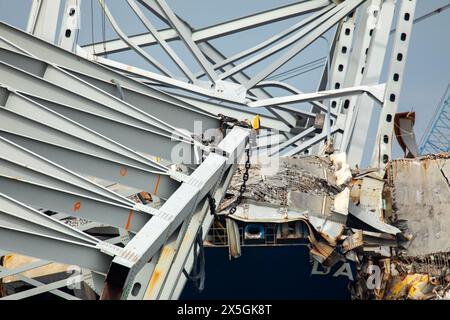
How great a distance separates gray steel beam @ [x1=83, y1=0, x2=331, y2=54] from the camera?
5591cm

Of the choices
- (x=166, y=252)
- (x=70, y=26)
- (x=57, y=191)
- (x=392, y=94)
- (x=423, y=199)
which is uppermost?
(x=70, y=26)

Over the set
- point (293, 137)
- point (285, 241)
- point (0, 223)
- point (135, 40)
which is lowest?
point (0, 223)

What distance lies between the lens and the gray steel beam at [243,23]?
55906 mm

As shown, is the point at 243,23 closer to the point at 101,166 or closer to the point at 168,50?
the point at 168,50

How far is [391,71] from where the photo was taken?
179 ft

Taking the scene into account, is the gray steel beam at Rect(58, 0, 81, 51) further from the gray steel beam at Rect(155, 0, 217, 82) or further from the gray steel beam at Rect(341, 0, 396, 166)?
the gray steel beam at Rect(341, 0, 396, 166)

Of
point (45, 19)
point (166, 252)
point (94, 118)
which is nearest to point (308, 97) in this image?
point (45, 19)

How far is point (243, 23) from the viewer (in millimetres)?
56094

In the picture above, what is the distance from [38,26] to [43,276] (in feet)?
44.5

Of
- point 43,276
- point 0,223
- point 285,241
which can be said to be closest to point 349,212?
point 285,241

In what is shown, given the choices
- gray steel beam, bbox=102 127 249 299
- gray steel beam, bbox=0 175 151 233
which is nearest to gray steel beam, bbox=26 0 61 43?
gray steel beam, bbox=102 127 249 299

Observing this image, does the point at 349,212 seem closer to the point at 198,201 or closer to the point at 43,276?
the point at 43,276

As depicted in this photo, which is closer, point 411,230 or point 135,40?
point 411,230

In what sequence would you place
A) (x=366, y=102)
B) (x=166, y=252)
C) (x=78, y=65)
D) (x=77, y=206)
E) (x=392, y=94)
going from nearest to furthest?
(x=77, y=206)
(x=166, y=252)
(x=78, y=65)
(x=392, y=94)
(x=366, y=102)
